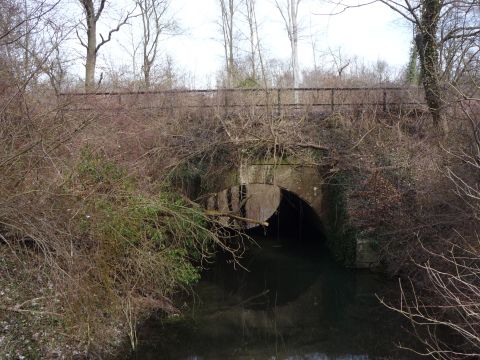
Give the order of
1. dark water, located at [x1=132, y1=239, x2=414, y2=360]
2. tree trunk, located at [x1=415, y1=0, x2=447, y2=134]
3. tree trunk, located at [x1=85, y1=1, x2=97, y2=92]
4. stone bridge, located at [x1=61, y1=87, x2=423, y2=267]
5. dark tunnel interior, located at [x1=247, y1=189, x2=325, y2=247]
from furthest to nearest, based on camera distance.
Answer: tree trunk, located at [x1=85, y1=1, x2=97, y2=92] → dark tunnel interior, located at [x1=247, y1=189, x2=325, y2=247] → tree trunk, located at [x1=415, y1=0, x2=447, y2=134] → stone bridge, located at [x1=61, y1=87, x2=423, y2=267] → dark water, located at [x1=132, y1=239, x2=414, y2=360]

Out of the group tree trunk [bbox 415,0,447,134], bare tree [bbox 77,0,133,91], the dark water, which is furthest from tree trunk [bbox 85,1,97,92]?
tree trunk [bbox 415,0,447,134]

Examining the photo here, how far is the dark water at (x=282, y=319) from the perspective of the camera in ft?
27.7

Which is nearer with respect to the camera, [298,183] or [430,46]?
[298,183]

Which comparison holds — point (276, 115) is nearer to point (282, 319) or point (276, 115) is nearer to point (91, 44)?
point (282, 319)

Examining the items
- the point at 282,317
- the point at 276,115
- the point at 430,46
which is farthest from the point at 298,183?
the point at 430,46

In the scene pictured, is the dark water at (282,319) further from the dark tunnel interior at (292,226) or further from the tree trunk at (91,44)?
the tree trunk at (91,44)

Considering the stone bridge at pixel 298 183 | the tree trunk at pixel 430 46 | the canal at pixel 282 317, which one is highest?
the tree trunk at pixel 430 46

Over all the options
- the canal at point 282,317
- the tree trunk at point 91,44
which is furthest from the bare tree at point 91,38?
the canal at point 282,317

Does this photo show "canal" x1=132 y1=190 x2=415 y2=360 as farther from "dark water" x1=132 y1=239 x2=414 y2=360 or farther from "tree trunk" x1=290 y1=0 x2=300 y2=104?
"tree trunk" x1=290 y1=0 x2=300 y2=104

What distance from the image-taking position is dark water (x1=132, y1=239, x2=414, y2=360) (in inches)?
333

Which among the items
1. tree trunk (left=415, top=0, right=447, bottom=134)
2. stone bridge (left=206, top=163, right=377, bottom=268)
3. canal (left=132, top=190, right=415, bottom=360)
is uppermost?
tree trunk (left=415, top=0, right=447, bottom=134)

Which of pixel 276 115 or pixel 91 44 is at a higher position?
pixel 91 44

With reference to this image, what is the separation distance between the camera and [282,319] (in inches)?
396

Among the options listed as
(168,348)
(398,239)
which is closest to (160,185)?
(168,348)
